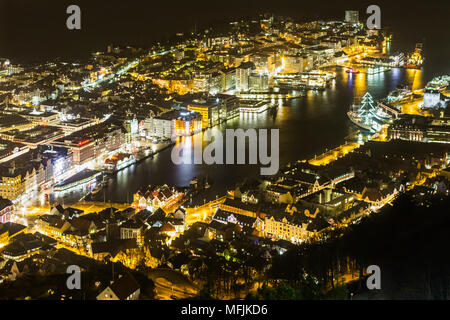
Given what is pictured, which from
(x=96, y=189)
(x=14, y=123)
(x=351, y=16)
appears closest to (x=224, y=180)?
(x=96, y=189)

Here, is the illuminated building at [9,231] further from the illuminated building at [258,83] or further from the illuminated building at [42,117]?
the illuminated building at [258,83]

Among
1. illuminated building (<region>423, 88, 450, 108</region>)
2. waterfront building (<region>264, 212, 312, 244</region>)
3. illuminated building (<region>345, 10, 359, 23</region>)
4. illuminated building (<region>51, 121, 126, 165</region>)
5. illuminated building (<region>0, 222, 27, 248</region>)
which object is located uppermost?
illuminated building (<region>345, 10, 359, 23</region>)

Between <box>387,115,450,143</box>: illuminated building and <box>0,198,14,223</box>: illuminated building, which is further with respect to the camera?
<box>387,115,450,143</box>: illuminated building

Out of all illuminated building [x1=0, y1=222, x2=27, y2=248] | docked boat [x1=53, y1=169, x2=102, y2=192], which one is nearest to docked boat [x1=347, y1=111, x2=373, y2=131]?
docked boat [x1=53, y1=169, x2=102, y2=192]

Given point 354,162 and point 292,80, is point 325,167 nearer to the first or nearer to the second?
point 354,162

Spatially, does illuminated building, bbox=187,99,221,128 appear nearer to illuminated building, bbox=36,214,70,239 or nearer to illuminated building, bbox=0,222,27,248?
illuminated building, bbox=36,214,70,239

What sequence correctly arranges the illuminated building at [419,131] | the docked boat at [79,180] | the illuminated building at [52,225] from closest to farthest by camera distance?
the illuminated building at [52,225], the docked boat at [79,180], the illuminated building at [419,131]

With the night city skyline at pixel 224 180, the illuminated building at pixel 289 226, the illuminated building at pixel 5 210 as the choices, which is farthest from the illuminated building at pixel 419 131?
the illuminated building at pixel 5 210

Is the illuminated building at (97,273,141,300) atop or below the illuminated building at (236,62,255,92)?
below

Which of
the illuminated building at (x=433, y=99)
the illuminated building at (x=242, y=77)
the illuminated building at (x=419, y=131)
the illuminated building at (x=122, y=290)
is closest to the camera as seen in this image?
the illuminated building at (x=122, y=290)

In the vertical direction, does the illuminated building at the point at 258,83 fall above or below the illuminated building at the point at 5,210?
above
